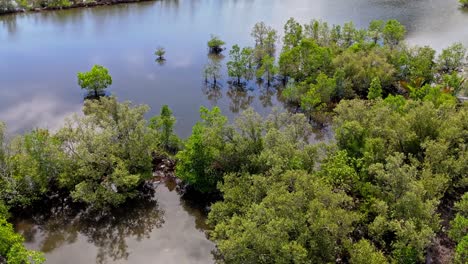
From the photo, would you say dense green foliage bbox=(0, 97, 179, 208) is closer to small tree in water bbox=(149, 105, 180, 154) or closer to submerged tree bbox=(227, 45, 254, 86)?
small tree in water bbox=(149, 105, 180, 154)

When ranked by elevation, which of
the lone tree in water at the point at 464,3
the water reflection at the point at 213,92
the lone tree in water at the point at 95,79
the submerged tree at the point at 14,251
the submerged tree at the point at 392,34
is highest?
the lone tree in water at the point at 464,3

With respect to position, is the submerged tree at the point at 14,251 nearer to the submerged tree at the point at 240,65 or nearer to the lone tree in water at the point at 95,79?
the lone tree in water at the point at 95,79

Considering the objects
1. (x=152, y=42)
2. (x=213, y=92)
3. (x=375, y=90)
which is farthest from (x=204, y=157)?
(x=152, y=42)

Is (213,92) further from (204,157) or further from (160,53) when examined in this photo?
(204,157)

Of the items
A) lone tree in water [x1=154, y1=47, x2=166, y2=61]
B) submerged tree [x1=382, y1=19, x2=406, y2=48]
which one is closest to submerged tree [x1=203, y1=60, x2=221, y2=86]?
lone tree in water [x1=154, y1=47, x2=166, y2=61]

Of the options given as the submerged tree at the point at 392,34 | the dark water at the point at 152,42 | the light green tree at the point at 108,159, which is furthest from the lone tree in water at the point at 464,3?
the light green tree at the point at 108,159

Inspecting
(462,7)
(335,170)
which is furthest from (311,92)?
(462,7)
